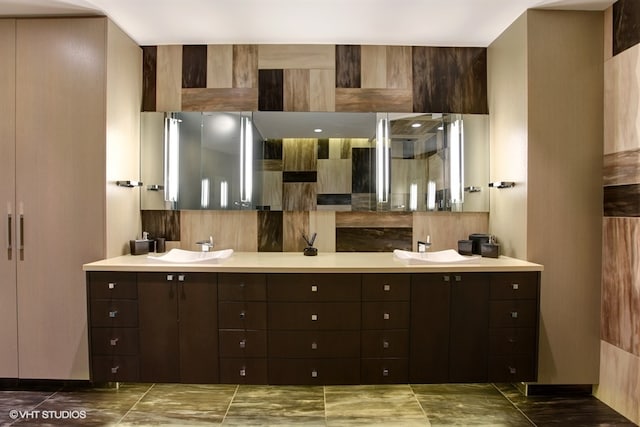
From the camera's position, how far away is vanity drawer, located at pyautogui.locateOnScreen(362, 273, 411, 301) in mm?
2424

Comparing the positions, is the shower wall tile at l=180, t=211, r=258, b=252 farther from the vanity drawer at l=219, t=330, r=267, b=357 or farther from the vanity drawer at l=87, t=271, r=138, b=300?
the vanity drawer at l=219, t=330, r=267, b=357

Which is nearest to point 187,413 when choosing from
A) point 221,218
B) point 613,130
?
point 221,218

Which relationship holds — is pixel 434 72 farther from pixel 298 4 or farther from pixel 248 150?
pixel 248 150

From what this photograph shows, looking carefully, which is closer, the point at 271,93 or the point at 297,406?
the point at 297,406

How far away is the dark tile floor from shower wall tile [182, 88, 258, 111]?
7.12 ft

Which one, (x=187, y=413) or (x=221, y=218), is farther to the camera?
(x=221, y=218)

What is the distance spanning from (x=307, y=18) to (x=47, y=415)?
312 centimetres

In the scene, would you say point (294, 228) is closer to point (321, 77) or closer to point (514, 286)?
point (321, 77)

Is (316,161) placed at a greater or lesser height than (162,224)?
greater

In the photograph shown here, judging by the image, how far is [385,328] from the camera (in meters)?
2.43

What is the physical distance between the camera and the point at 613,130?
246 cm

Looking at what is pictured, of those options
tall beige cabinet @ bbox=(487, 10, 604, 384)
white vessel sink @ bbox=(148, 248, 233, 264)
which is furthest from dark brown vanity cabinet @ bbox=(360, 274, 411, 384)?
white vessel sink @ bbox=(148, 248, 233, 264)

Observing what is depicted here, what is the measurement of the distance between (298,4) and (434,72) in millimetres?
1280

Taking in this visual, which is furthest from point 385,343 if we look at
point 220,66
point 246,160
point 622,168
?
point 220,66
